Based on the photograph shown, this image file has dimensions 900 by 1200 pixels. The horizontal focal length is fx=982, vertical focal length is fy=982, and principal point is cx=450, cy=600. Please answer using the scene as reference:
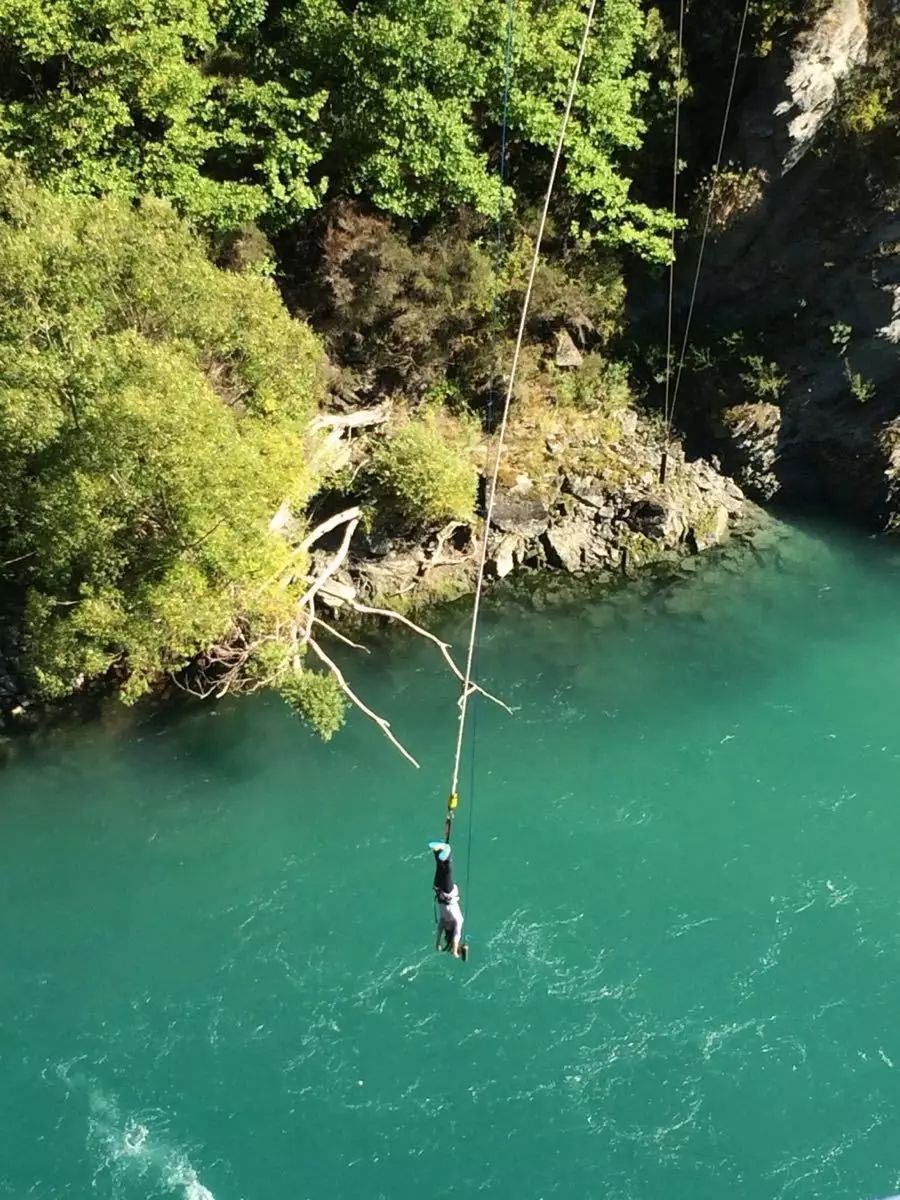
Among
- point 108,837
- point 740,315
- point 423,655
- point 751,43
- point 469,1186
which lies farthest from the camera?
point 740,315

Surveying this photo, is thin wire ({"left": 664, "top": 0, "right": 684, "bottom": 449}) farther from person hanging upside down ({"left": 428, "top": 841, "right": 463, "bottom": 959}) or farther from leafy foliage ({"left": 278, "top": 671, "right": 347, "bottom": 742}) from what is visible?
person hanging upside down ({"left": 428, "top": 841, "right": 463, "bottom": 959})

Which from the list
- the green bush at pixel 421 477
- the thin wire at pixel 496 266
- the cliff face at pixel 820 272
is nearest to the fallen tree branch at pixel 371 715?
the thin wire at pixel 496 266

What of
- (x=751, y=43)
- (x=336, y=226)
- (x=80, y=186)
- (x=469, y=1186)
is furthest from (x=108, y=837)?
(x=751, y=43)

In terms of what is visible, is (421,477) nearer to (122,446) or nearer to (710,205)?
(122,446)

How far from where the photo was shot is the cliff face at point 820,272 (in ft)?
71.2

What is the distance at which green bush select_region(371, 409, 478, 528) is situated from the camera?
67.5 feet

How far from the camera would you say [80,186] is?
1825 cm

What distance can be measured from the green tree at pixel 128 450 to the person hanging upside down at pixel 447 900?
5.40 metres

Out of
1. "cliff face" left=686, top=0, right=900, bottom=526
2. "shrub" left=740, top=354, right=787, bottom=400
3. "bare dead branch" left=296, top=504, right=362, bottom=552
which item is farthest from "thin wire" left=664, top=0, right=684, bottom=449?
"bare dead branch" left=296, top=504, right=362, bottom=552

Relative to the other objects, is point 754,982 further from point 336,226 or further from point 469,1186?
point 336,226

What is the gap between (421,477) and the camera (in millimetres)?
20547

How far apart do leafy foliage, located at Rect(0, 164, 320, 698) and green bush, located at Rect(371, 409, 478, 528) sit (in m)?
3.28

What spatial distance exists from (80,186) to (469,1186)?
1760 cm

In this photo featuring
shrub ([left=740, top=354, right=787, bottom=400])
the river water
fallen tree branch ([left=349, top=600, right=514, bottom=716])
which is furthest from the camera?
shrub ([left=740, top=354, right=787, bottom=400])
